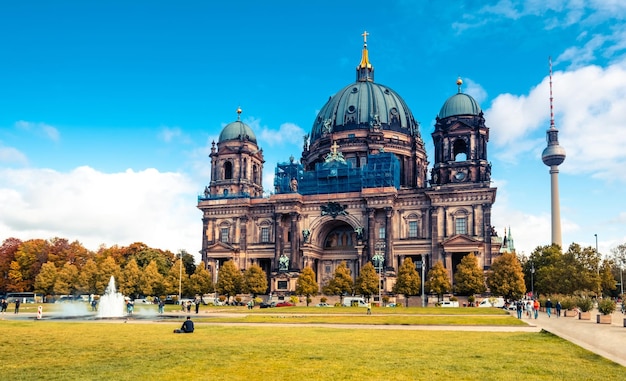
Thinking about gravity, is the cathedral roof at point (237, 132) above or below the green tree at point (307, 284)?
above

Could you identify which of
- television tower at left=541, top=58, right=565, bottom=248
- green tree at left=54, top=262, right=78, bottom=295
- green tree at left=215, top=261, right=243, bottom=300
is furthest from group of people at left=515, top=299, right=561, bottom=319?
television tower at left=541, top=58, right=565, bottom=248

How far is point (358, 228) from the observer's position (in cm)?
9888

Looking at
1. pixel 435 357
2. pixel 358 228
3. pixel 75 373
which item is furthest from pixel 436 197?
pixel 75 373

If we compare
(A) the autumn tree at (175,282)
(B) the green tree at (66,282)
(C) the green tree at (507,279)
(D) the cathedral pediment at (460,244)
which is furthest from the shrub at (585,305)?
(B) the green tree at (66,282)

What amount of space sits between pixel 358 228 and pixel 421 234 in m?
10.3

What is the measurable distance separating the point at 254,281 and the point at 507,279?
39663 millimetres

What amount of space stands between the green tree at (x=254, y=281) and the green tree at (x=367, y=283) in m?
16.8

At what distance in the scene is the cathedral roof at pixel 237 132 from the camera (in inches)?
Result: 4550

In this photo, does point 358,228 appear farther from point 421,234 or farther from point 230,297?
point 230,297

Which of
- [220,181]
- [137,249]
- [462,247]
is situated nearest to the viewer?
[462,247]

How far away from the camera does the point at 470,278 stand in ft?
277

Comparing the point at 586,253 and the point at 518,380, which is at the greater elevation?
the point at 586,253

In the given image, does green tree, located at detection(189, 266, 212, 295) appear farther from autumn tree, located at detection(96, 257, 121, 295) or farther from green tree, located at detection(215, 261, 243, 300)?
autumn tree, located at detection(96, 257, 121, 295)

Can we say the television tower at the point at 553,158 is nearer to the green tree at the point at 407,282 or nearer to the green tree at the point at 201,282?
the green tree at the point at 407,282
